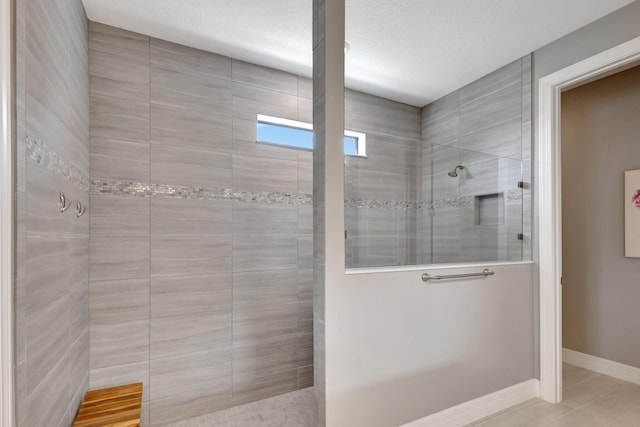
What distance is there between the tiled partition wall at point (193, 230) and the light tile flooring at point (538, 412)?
0.11 meters

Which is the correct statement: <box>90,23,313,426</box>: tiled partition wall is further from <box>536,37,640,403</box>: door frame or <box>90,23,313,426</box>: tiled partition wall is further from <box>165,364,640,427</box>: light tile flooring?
<box>536,37,640,403</box>: door frame

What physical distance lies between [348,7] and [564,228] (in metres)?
2.78

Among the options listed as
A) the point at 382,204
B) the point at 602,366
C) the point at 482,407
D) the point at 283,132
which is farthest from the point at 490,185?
the point at 602,366

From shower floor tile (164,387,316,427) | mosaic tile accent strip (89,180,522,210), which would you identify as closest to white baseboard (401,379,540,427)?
shower floor tile (164,387,316,427)

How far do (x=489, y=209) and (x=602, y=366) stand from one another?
1.72 metres

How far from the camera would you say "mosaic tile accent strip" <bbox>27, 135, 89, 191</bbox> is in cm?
118

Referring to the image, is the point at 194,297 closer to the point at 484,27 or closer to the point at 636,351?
the point at 484,27

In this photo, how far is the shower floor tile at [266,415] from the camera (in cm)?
216

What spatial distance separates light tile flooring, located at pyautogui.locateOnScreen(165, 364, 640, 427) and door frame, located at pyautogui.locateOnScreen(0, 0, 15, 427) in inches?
57.9

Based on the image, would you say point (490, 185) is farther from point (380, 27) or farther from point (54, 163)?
point (54, 163)

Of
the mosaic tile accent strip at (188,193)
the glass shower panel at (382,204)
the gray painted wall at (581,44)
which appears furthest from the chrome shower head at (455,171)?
the mosaic tile accent strip at (188,193)

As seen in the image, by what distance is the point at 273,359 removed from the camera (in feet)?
8.33

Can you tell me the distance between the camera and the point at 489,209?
254cm

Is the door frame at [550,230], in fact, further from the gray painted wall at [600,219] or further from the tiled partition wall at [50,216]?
the tiled partition wall at [50,216]
